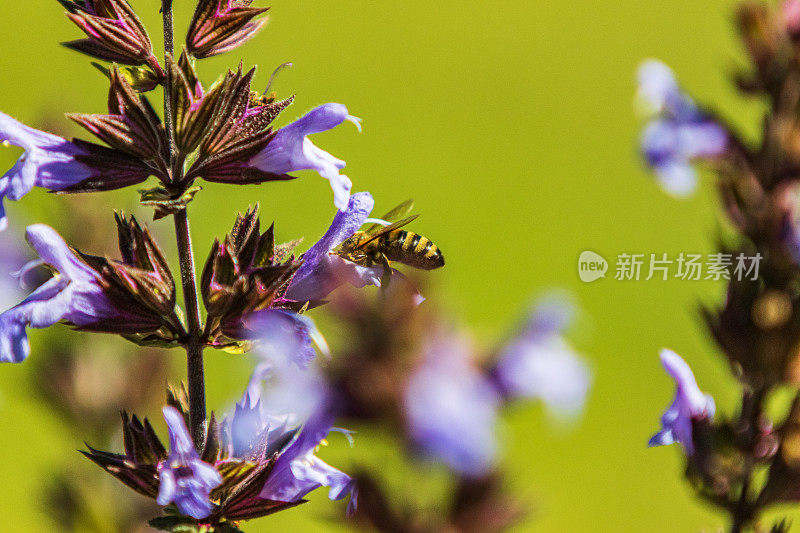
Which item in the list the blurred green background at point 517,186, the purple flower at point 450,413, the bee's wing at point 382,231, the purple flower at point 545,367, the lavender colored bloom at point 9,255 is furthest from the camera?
the blurred green background at point 517,186

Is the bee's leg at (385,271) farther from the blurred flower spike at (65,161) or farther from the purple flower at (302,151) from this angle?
the blurred flower spike at (65,161)

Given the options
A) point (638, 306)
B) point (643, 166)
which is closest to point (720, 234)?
point (643, 166)

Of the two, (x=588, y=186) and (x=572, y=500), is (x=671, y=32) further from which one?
(x=572, y=500)

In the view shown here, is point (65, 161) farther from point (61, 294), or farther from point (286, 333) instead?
point (286, 333)

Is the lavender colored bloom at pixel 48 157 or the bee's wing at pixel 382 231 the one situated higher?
the lavender colored bloom at pixel 48 157

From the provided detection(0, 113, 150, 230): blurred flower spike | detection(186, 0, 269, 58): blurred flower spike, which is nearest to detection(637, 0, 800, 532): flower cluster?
detection(186, 0, 269, 58): blurred flower spike

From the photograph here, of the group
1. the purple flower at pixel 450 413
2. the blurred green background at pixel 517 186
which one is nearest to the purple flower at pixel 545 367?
the purple flower at pixel 450 413

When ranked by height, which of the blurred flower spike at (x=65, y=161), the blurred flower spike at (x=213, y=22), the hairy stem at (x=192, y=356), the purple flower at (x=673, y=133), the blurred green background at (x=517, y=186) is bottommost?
the blurred green background at (x=517, y=186)
